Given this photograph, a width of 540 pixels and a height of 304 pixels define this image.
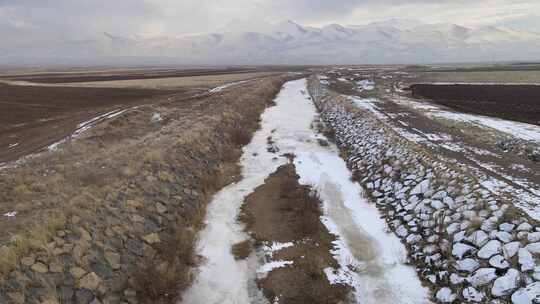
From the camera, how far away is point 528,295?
7.36 meters

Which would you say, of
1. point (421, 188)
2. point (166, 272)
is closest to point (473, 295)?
point (421, 188)

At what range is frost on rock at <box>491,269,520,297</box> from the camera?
305 inches

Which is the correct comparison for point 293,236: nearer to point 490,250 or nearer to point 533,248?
point 490,250

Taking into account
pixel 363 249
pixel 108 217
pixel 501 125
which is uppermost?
pixel 501 125

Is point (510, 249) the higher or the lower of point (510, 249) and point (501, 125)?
the lower

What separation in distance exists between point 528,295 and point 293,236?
682 centimetres

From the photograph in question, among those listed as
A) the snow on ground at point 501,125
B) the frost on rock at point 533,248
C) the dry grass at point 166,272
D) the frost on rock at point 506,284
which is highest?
the snow on ground at point 501,125

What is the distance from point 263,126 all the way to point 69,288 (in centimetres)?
2444

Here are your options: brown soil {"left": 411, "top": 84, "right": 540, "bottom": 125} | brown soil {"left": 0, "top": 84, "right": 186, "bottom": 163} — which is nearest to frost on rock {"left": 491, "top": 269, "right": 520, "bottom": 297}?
brown soil {"left": 0, "top": 84, "right": 186, "bottom": 163}

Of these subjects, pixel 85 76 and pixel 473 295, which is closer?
pixel 473 295

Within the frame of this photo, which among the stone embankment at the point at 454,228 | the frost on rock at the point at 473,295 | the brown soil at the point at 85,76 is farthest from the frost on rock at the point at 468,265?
the brown soil at the point at 85,76

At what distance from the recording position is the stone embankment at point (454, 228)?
8148 mm

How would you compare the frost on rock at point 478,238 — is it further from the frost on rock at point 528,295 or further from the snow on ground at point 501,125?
the snow on ground at point 501,125

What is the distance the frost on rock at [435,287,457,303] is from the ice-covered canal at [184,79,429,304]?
350mm
